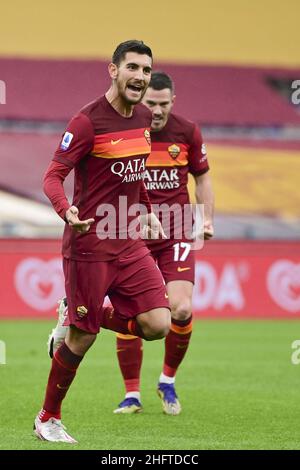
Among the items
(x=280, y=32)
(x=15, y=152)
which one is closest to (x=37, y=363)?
(x=15, y=152)

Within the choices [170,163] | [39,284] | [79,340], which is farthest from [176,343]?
[39,284]

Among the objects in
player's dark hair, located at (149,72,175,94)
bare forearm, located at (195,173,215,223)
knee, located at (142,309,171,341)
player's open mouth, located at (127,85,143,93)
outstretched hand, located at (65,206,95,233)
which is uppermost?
player's dark hair, located at (149,72,175,94)

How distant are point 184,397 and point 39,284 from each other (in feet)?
24.7

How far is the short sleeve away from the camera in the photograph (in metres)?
5.86

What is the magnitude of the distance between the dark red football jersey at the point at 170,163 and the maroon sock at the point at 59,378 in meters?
1.96

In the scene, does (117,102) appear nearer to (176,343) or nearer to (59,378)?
(59,378)

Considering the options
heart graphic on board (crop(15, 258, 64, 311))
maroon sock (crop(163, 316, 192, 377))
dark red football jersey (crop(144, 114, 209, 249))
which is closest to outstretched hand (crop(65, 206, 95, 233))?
dark red football jersey (crop(144, 114, 209, 249))

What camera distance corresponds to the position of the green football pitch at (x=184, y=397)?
6133mm

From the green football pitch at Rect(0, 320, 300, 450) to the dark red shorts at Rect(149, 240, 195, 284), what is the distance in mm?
1007

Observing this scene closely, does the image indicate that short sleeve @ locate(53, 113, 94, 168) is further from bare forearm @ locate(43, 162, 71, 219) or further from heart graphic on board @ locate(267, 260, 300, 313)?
heart graphic on board @ locate(267, 260, 300, 313)

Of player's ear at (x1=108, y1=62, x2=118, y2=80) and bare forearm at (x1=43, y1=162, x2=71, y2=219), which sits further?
player's ear at (x1=108, y1=62, x2=118, y2=80)

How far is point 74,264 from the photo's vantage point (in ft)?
20.0

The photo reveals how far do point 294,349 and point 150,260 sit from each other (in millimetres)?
6208

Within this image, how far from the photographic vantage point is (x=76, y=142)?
5.87 meters
